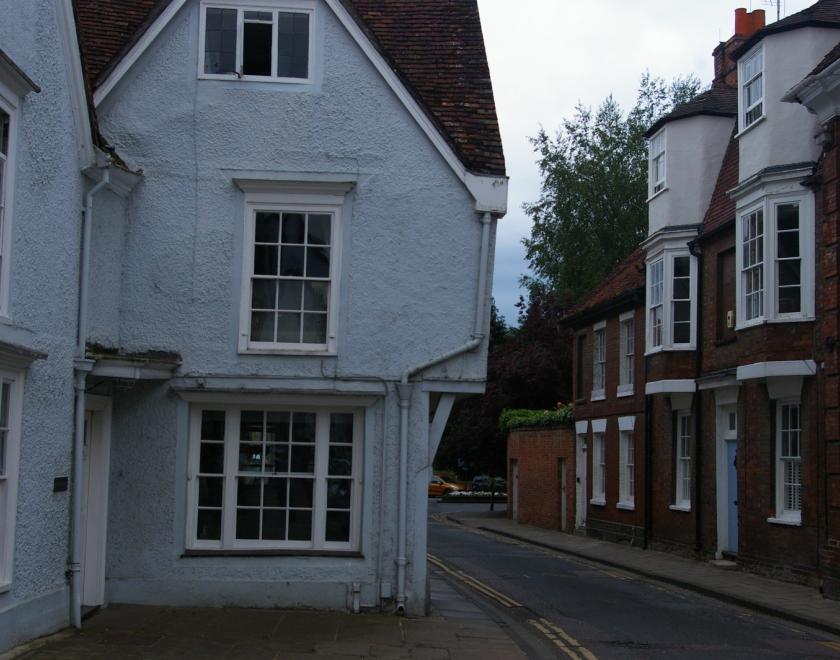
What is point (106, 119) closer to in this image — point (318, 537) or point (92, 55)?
point (92, 55)

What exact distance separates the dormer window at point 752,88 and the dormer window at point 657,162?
463 cm

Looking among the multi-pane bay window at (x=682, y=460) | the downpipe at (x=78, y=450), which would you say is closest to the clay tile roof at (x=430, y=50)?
the downpipe at (x=78, y=450)

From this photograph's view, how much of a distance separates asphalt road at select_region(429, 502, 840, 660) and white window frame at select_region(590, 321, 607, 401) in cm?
852

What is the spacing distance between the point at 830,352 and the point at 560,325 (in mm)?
16732

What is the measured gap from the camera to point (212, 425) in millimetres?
13727

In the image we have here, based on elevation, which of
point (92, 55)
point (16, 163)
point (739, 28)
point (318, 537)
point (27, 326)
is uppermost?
point (739, 28)

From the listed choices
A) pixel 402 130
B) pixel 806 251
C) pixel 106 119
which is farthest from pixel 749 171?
pixel 106 119

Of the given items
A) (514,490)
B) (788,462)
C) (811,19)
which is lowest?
(514,490)

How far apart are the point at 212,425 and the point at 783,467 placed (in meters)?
11.2

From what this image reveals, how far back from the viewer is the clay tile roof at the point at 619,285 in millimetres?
28797

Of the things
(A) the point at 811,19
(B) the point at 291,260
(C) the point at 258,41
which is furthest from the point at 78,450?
(A) the point at 811,19

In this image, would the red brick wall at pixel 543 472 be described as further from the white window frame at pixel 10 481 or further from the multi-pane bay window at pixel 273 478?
the white window frame at pixel 10 481

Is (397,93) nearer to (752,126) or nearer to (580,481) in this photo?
(752,126)

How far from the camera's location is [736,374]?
21.0 metres
